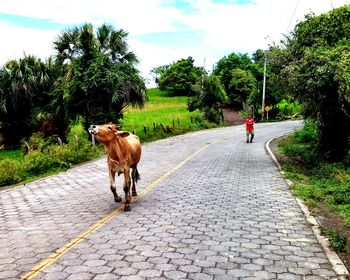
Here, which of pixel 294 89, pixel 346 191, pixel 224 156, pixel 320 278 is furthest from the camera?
pixel 224 156

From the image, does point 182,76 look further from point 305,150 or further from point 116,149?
point 116,149

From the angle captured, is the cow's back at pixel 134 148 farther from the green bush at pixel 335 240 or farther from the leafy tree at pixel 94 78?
the leafy tree at pixel 94 78

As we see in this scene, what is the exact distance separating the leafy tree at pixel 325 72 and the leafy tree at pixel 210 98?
2814 centimetres

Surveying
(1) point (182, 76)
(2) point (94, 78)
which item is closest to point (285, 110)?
(1) point (182, 76)

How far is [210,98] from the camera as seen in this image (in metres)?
45.6

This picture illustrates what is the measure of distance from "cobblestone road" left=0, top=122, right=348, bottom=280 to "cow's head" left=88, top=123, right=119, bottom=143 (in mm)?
1564

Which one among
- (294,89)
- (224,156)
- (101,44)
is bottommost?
(224,156)

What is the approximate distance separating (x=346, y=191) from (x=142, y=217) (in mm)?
5482

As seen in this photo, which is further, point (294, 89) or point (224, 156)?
point (224, 156)

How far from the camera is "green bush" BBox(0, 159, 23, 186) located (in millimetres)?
12855

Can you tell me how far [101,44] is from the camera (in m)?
23.6

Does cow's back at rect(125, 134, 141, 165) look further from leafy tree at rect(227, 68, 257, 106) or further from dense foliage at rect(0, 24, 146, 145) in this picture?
leafy tree at rect(227, 68, 257, 106)

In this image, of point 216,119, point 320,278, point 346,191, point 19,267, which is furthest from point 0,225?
point 216,119

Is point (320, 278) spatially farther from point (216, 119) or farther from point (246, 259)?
point (216, 119)
